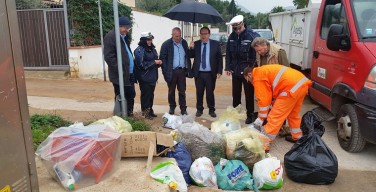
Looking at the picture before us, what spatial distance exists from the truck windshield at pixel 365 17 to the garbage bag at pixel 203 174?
253 centimetres

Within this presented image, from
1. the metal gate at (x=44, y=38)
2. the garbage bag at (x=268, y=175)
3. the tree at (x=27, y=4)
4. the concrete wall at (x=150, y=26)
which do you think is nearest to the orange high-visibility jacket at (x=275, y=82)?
the garbage bag at (x=268, y=175)

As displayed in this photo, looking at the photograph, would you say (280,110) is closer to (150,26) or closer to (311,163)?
(311,163)

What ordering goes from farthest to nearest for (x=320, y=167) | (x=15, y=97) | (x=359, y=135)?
1. (x=359, y=135)
2. (x=320, y=167)
3. (x=15, y=97)

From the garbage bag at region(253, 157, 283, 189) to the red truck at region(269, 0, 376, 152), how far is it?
1.23 metres

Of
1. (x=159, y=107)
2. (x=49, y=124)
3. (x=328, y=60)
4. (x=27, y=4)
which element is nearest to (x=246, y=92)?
(x=328, y=60)

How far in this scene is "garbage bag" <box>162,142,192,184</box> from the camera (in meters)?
3.64

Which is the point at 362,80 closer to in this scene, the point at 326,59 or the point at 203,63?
the point at 326,59

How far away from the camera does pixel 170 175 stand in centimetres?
327

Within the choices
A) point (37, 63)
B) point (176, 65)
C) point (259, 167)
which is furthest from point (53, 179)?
point (37, 63)

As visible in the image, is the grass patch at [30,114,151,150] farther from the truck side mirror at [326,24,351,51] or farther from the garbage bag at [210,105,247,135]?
the truck side mirror at [326,24,351,51]

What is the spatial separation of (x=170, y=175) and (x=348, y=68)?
2751 mm

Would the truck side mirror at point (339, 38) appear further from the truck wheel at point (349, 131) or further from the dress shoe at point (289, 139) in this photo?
the dress shoe at point (289, 139)

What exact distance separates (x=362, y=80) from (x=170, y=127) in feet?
9.20

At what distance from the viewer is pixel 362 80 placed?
4.05 metres
